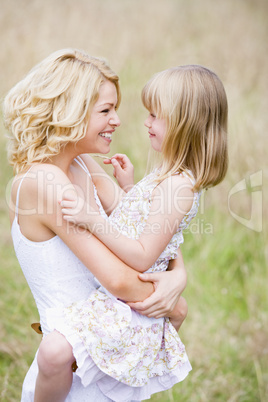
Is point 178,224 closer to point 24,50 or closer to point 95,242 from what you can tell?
point 95,242

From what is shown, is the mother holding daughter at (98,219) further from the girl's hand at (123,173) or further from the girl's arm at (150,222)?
the girl's hand at (123,173)

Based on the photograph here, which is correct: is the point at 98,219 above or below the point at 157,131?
below

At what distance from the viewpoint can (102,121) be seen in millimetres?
2234

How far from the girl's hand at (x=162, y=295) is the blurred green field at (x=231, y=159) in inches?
46.1

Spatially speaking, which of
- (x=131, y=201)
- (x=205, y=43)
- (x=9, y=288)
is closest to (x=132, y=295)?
(x=131, y=201)

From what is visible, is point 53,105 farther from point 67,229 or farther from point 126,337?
point 126,337

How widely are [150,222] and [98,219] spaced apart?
259 millimetres

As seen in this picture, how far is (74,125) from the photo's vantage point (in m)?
2.12

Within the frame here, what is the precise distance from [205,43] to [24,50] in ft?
8.29

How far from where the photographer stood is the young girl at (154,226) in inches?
79.0

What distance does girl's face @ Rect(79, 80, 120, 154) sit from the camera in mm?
2217

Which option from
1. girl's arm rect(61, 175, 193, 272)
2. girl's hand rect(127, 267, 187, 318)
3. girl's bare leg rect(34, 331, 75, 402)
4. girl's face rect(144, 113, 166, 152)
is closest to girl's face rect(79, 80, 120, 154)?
girl's face rect(144, 113, 166, 152)

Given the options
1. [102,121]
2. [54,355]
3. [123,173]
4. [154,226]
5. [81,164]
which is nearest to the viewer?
[54,355]

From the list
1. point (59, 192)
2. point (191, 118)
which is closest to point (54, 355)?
point (59, 192)
